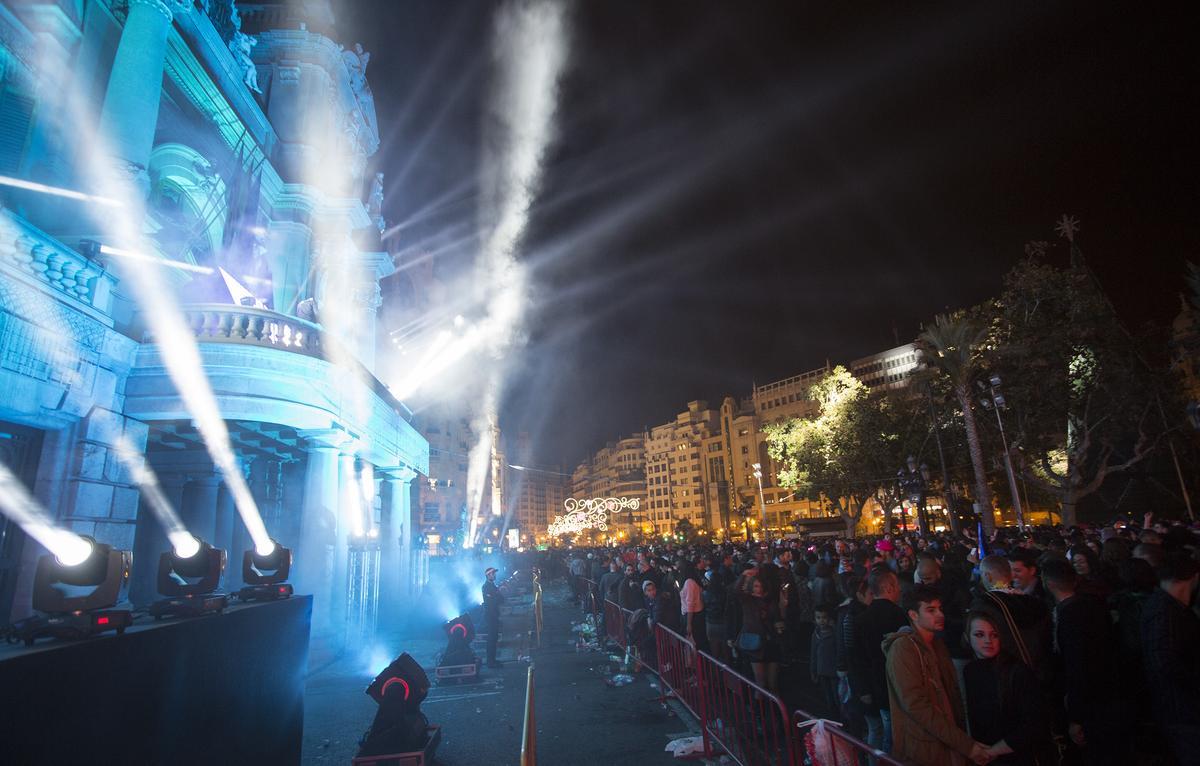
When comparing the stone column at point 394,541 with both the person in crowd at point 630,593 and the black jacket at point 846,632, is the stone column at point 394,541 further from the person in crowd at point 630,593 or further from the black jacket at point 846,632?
the black jacket at point 846,632

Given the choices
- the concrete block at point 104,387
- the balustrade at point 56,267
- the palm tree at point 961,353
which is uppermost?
the palm tree at point 961,353

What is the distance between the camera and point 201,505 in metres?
15.6

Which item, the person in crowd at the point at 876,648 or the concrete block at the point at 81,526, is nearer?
the person in crowd at the point at 876,648

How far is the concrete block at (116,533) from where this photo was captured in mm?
9633

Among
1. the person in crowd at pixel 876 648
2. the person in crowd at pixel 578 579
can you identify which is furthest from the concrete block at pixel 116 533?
the person in crowd at pixel 578 579

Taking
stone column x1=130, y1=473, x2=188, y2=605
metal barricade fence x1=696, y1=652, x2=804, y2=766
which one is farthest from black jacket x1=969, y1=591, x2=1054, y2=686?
stone column x1=130, y1=473, x2=188, y2=605

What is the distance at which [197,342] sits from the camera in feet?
37.6

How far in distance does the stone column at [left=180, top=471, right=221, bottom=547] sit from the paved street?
229 inches

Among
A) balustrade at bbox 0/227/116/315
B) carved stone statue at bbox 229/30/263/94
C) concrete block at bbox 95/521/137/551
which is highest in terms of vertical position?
carved stone statue at bbox 229/30/263/94

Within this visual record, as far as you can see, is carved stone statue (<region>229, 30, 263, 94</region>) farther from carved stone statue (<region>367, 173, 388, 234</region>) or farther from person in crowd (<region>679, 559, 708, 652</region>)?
person in crowd (<region>679, 559, 708, 652</region>)

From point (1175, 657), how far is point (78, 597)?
756 cm

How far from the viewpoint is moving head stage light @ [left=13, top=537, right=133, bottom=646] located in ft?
11.4

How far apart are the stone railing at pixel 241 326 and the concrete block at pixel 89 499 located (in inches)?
131

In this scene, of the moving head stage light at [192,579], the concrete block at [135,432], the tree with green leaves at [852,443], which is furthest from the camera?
the tree with green leaves at [852,443]
